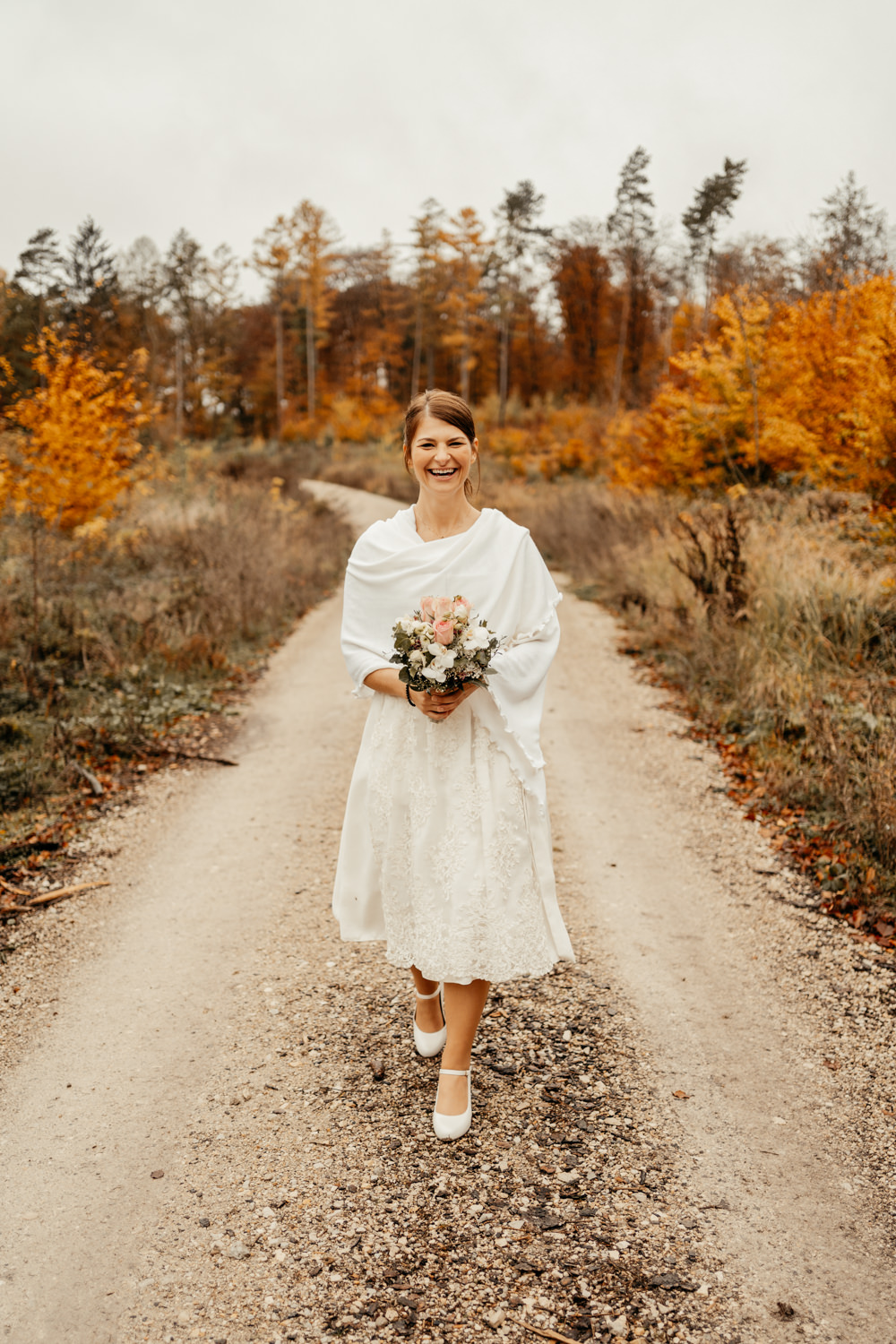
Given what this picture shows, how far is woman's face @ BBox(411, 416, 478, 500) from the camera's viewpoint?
2477 millimetres

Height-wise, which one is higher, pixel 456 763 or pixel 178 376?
pixel 178 376

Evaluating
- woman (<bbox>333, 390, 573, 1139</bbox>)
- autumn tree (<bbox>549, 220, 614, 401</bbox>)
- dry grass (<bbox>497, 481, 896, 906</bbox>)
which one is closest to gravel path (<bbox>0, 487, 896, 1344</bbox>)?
woman (<bbox>333, 390, 573, 1139</bbox>)

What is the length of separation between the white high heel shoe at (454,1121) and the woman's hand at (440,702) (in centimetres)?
111

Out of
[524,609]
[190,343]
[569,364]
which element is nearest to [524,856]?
[524,609]

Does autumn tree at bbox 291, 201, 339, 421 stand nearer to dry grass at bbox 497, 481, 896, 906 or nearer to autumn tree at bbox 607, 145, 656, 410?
autumn tree at bbox 607, 145, 656, 410

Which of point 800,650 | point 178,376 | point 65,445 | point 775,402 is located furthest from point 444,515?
point 178,376

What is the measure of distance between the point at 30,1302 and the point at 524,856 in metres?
1.62

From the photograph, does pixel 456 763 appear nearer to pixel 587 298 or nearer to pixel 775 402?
pixel 775 402

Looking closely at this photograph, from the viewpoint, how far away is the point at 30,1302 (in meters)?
1.98

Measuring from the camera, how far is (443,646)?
218cm

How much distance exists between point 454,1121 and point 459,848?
2.77ft

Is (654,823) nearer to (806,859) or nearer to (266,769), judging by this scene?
(806,859)

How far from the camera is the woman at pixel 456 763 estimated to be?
7.87 feet

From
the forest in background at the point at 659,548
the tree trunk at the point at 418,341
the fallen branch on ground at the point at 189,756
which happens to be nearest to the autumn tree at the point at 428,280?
the tree trunk at the point at 418,341
